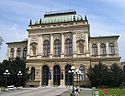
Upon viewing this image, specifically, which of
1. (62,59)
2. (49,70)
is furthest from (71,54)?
(49,70)

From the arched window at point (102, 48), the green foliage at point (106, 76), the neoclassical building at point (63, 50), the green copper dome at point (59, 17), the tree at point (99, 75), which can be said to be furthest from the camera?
the green copper dome at point (59, 17)

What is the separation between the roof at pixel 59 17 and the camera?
7531 cm

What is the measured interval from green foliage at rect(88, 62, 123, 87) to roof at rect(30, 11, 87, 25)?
1849cm

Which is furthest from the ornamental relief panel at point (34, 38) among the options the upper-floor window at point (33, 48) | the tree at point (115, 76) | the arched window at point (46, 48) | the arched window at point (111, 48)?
the tree at point (115, 76)

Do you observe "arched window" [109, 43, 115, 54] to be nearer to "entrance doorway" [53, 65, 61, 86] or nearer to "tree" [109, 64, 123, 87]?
"tree" [109, 64, 123, 87]

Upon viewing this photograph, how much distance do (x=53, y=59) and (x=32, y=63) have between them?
22.3 feet

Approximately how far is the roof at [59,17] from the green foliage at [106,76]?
18.5m

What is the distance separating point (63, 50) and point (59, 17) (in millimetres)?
11541

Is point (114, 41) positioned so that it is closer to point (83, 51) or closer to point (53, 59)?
point (83, 51)

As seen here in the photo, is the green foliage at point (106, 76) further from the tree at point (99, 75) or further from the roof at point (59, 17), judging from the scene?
the roof at point (59, 17)

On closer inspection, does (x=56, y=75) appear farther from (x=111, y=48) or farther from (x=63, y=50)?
(x=111, y=48)

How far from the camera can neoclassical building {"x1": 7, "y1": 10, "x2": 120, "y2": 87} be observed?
70312 millimetres

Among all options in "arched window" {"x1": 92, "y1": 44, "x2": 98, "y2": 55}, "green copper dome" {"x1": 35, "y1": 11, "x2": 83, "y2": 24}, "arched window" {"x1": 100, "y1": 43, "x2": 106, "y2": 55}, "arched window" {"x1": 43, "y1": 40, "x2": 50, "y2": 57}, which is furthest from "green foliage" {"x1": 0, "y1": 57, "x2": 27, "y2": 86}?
"arched window" {"x1": 100, "y1": 43, "x2": 106, "y2": 55}

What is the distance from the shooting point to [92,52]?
73125 mm
